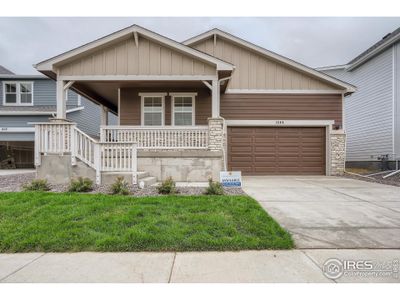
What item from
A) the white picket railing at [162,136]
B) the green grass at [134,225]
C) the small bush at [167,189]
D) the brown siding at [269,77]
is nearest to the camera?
the green grass at [134,225]

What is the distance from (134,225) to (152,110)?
7709mm

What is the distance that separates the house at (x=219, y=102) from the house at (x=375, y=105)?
10.6 ft

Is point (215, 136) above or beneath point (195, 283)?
above

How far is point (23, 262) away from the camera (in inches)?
117

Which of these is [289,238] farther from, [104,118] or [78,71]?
[104,118]

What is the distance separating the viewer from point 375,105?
13562 millimetres

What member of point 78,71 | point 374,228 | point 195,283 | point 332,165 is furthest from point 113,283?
point 332,165

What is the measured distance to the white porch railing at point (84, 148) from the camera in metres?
6.85

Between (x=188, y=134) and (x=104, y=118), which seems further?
(x=104, y=118)

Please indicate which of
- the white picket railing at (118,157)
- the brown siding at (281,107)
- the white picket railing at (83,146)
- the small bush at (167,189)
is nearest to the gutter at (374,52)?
the brown siding at (281,107)

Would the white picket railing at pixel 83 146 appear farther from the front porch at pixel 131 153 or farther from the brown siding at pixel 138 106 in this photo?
the brown siding at pixel 138 106

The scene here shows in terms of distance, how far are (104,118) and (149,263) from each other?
12763 millimetres

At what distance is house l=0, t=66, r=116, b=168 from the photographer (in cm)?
1482

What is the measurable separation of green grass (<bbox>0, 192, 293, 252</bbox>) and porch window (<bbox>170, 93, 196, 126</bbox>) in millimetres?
6019
